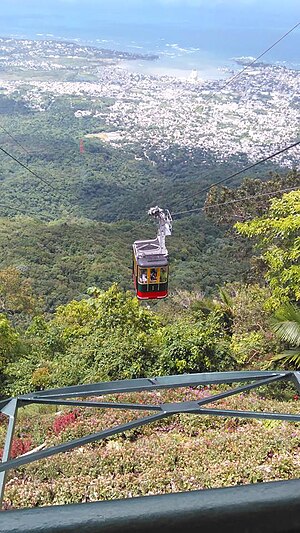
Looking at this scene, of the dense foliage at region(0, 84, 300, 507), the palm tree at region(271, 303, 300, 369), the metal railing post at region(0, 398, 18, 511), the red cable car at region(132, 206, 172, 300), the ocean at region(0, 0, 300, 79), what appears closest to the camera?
the metal railing post at region(0, 398, 18, 511)

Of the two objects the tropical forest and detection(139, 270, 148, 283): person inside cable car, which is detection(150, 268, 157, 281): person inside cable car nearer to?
detection(139, 270, 148, 283): person inside cable car

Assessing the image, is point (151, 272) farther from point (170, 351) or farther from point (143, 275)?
point (170, 351)

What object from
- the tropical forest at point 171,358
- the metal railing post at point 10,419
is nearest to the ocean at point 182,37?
the tropical forest at point 171,358

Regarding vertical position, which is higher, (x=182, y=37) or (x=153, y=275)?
(x=182, y=37)

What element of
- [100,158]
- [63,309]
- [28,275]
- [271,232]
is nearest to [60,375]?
[271,232]

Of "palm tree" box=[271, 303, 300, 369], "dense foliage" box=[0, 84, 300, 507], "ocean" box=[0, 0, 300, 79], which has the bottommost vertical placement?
"dense foliage" box=[0, 84, 300, 507]

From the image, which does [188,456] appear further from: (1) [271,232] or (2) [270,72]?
(2) [270,72]

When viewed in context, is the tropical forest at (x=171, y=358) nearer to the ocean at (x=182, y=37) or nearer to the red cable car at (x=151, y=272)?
the red cable car at (x=151, y=272)

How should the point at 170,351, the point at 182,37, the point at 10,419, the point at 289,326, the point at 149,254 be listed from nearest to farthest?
the point at 10,419, the point at 289,326, the point at 170,351, the point at 149,254, the point at 182,37

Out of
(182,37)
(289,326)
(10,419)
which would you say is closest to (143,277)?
(289,326)

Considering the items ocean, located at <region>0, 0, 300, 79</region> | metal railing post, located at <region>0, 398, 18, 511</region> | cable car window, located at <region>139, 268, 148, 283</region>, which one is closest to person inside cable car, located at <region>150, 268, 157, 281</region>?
cable car window, located at <region>139, 268, 148, 283</region>

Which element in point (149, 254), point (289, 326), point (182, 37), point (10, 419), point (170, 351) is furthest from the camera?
point (182, 37)
